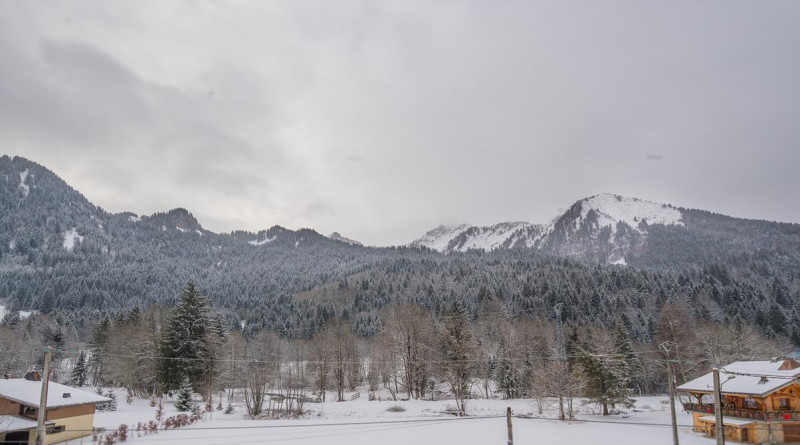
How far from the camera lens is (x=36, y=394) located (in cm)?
3553

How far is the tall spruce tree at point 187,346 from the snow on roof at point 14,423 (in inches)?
852

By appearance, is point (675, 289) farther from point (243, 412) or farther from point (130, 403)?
point (130, 403)

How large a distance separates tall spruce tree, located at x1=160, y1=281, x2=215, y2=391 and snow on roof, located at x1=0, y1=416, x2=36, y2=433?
2164 cm

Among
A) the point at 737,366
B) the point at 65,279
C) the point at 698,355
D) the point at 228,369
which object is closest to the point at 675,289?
the point at 698,355

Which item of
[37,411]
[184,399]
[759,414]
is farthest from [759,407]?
[37,411]

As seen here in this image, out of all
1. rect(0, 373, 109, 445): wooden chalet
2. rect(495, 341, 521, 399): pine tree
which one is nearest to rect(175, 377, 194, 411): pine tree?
rect(0, 373, 109, 445): wooden chalet

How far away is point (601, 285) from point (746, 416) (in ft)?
303

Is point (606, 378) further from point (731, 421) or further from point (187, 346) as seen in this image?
point (187, 346)

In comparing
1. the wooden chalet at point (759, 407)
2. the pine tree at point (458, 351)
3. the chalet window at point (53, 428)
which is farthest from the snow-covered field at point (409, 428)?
the pine tree at point (458, 351)

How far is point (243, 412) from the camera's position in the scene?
5316 centimetres

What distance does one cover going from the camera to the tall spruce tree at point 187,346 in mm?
57594

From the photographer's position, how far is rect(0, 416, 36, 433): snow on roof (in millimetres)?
31994

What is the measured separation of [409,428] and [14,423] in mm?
33294

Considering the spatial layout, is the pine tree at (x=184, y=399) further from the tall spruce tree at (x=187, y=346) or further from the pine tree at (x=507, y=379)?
the pine tree at (x=507, y=379)
